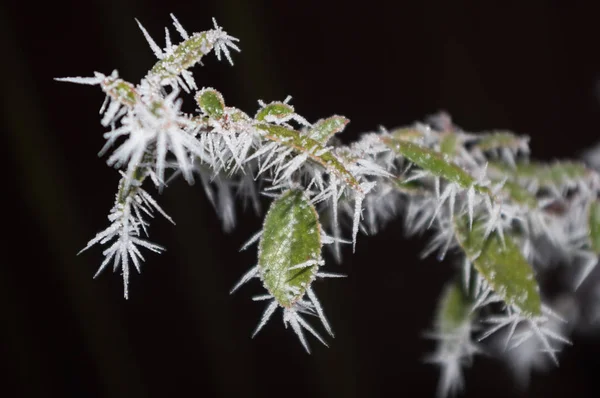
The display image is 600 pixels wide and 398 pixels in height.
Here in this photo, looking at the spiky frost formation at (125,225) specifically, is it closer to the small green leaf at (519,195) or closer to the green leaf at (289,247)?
the green leaf at (289,247)

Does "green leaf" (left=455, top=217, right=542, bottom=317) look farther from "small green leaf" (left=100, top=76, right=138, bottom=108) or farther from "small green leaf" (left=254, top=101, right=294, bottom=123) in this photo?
"small green leaf" (left=100, top=76, right=138, bottom=108)

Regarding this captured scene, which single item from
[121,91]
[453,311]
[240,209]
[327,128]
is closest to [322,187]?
[327,128]

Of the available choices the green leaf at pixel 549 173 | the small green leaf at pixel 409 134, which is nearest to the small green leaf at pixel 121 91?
the small green leaf at pixel 409 134

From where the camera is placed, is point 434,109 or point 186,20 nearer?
point 186,20

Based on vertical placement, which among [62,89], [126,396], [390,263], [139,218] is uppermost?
[62,89]

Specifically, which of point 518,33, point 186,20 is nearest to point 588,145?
point 518,33

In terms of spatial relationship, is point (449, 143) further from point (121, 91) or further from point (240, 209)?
point (240, 209)

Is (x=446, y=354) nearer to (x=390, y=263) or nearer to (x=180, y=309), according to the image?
(x=390, y=263)
